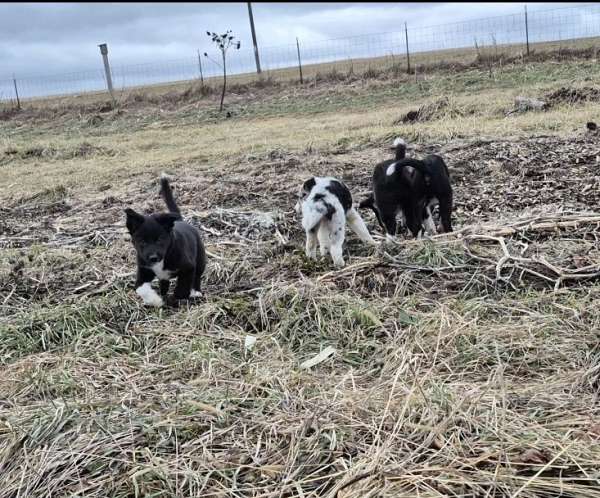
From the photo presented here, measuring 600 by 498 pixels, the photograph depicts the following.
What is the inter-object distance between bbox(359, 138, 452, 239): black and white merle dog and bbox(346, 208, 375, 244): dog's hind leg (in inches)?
9.2

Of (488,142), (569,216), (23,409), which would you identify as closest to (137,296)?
(23,409)

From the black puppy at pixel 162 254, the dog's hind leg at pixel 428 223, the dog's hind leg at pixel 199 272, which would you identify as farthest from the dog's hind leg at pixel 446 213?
the black puppy at pixel 162 254

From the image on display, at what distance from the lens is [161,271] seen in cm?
522

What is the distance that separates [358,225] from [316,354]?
8.89 feet

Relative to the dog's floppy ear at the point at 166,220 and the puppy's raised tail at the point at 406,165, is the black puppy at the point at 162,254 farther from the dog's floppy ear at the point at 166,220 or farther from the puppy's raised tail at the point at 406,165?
the puppy's raised tail at the point at 406,165

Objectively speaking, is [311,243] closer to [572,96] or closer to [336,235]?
[336,235]

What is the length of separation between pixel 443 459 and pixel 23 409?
222 centimetres

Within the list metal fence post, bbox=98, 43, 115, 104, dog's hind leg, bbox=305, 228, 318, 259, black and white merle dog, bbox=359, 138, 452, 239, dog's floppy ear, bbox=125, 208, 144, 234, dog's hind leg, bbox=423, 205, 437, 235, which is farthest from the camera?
metal fence post, bbox=98, 43, 115, 104

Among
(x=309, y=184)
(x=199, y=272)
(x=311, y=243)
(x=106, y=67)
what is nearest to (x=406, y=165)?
(x=309, y=184)

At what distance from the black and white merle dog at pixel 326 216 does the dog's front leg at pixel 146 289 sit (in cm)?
163

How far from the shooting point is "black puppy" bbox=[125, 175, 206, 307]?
496cm

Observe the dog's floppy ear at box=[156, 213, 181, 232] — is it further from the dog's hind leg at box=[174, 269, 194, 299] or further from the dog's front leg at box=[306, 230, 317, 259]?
the dog's front leg at box=[306, 230, 317, 259]

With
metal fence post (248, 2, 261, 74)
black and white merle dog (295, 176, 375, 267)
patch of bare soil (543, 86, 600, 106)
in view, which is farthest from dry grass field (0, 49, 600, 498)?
metal fence post (248, 2, 261, 74)

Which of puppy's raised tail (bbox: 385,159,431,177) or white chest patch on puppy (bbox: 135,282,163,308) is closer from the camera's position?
white chest patch on puppy (bbox: 135,282,163,308)
